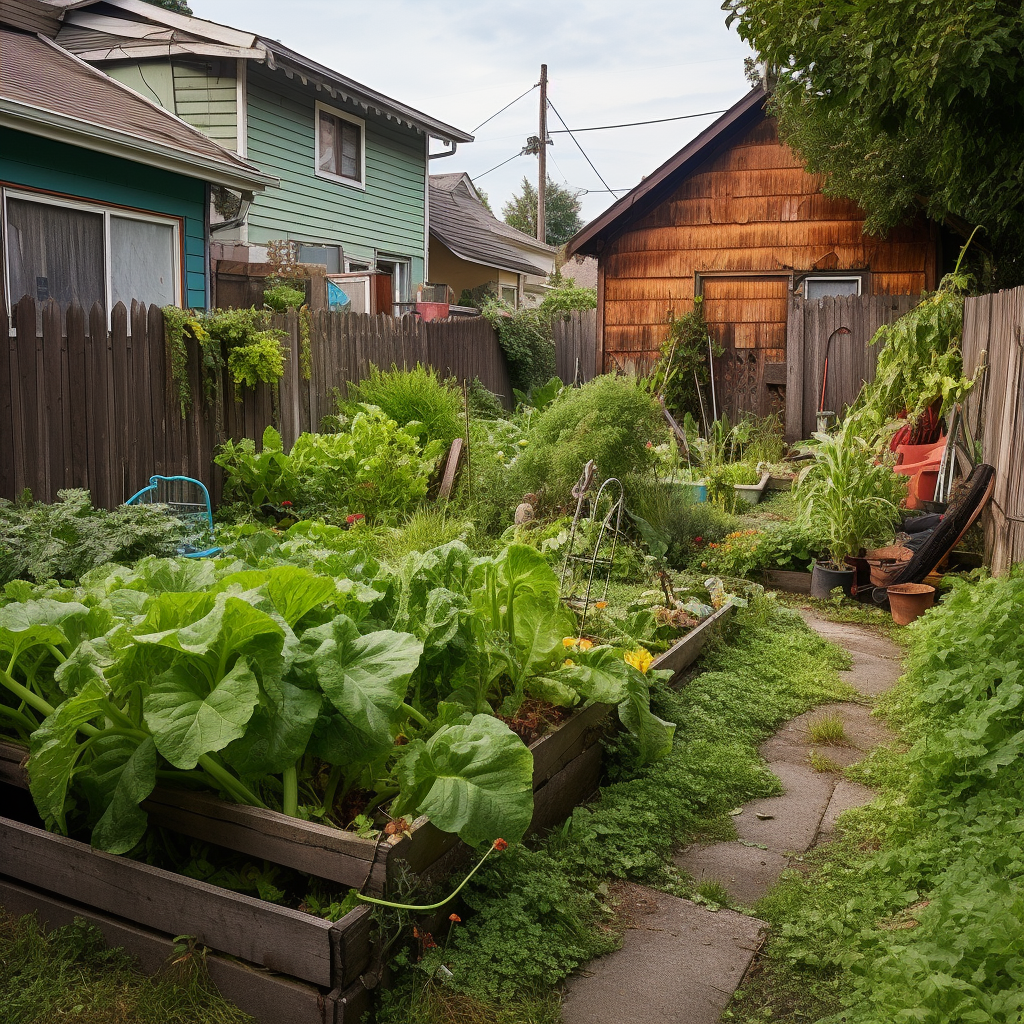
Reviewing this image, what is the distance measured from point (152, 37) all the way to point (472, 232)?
1177 cm

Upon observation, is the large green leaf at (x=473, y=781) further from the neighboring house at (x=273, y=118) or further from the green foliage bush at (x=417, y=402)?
the neighboring house at (x=273, y=118)

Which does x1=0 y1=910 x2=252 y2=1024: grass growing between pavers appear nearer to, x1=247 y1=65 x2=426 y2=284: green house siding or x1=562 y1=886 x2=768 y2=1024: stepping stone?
x1=562 y1=886 x2=768 y2=1024: stepping stone

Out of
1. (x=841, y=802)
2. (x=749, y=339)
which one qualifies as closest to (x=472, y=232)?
(x=749, y=339)

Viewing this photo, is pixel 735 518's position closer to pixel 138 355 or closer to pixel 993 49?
pixel 993 49

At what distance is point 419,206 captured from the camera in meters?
17.6

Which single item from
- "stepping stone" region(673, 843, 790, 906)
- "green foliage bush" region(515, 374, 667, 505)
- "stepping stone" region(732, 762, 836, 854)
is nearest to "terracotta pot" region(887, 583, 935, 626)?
"green foliage bush" region(515, 374, 667, 505)

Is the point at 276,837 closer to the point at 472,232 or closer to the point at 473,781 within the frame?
the point at 473,781

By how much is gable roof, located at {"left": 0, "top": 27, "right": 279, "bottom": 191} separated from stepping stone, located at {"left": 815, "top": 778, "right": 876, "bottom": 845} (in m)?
7.55

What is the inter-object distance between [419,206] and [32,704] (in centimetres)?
1622

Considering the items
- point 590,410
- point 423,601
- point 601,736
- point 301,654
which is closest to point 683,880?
point 601,736

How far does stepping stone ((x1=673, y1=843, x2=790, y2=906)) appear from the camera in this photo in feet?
9.77

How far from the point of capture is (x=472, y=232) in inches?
953

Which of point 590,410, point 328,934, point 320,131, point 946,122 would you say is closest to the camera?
Answer: point 328,934

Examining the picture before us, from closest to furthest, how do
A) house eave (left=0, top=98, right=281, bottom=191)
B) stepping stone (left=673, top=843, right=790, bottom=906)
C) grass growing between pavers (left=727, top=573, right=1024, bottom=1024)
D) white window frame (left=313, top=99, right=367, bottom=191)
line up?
grass growing between pavers (left=727, top=573, right=1024, bottom=1024)
stepping stone (left=673, top=843, right=790, bottom=906)
house eave (left=0, top=98, right=281, bottom=191)
white window frame (left=313, top=99, right=367, bottom=191)
